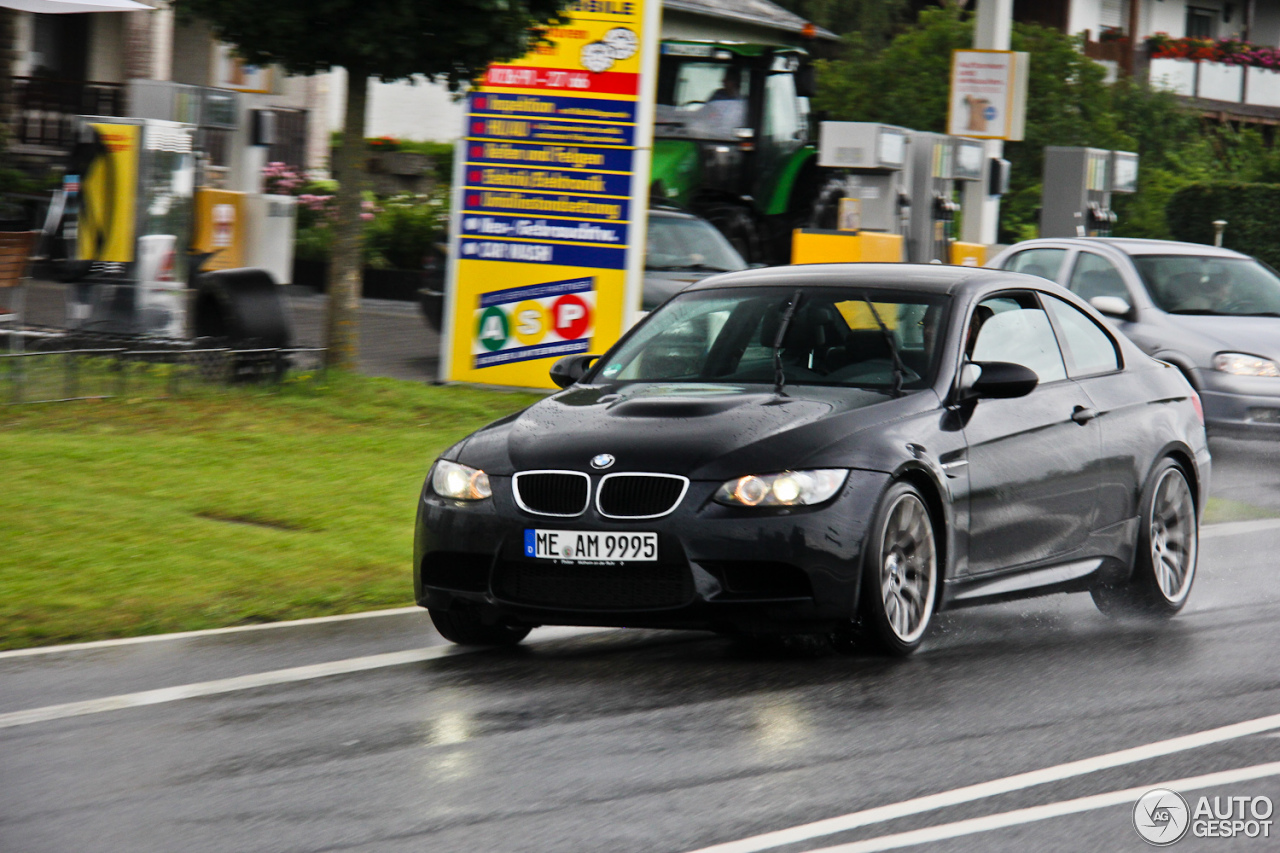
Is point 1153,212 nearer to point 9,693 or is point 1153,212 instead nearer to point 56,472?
point 56,472

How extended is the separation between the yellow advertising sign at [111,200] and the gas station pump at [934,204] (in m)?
9.05

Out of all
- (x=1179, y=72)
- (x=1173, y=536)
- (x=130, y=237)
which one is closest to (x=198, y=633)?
(x=1173, y=536)

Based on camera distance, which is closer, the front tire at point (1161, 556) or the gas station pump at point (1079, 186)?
the front tire at point (1161, 556)

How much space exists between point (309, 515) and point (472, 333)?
6065 mm

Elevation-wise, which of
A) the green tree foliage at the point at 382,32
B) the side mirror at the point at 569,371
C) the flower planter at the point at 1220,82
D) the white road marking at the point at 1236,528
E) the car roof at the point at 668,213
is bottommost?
the white road marking at the point at 1236,528

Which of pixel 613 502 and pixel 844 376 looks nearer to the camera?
pixel 613 502

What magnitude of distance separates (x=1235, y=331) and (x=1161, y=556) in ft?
20.5

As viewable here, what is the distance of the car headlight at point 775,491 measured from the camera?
255 inches

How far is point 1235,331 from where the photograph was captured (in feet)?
46.3

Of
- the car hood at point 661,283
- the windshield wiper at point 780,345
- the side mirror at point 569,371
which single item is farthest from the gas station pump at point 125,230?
the windshield wiper at point 780,345

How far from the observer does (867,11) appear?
52406mm

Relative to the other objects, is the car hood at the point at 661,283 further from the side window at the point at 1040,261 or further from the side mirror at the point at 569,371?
the side mirror at the point at 569,371

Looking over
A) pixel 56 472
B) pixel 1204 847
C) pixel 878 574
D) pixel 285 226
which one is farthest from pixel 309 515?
pixel 285 226

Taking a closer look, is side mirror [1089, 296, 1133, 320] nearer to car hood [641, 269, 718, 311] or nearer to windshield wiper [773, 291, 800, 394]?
car hood [641, 269, 718, 311]
